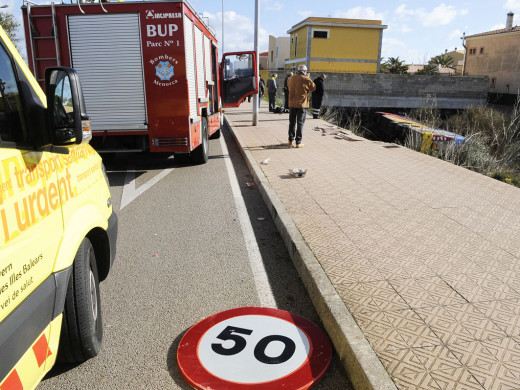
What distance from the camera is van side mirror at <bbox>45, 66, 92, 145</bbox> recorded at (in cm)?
241

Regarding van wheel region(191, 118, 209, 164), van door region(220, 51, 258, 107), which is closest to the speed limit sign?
van wheel region(191, 118, 209, 164)

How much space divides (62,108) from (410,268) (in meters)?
3.15

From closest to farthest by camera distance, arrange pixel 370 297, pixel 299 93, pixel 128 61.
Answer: pixel 370 297, pixel 128 61, pixel 299 93

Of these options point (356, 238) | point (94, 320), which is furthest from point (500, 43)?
point (94, 320)

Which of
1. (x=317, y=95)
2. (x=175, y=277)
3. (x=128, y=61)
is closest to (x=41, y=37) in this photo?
(x=128, y=61)

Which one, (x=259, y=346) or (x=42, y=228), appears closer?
(x=42, y=228)

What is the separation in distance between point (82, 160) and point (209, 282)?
5.51 ft

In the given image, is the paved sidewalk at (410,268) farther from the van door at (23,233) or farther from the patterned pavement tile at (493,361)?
the van door at (23,233)

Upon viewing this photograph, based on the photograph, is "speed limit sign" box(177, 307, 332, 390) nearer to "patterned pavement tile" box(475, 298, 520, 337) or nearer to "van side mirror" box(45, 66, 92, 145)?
"patterned pavement tile" box(475, 298, 520, 337)

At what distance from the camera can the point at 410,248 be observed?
448 cm

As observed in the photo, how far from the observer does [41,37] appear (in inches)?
307

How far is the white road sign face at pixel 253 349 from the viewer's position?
2.86 metres

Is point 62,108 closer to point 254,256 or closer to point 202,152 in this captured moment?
point 254,256

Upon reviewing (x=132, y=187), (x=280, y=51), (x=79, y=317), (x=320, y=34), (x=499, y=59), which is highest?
(x=320, y=34)
